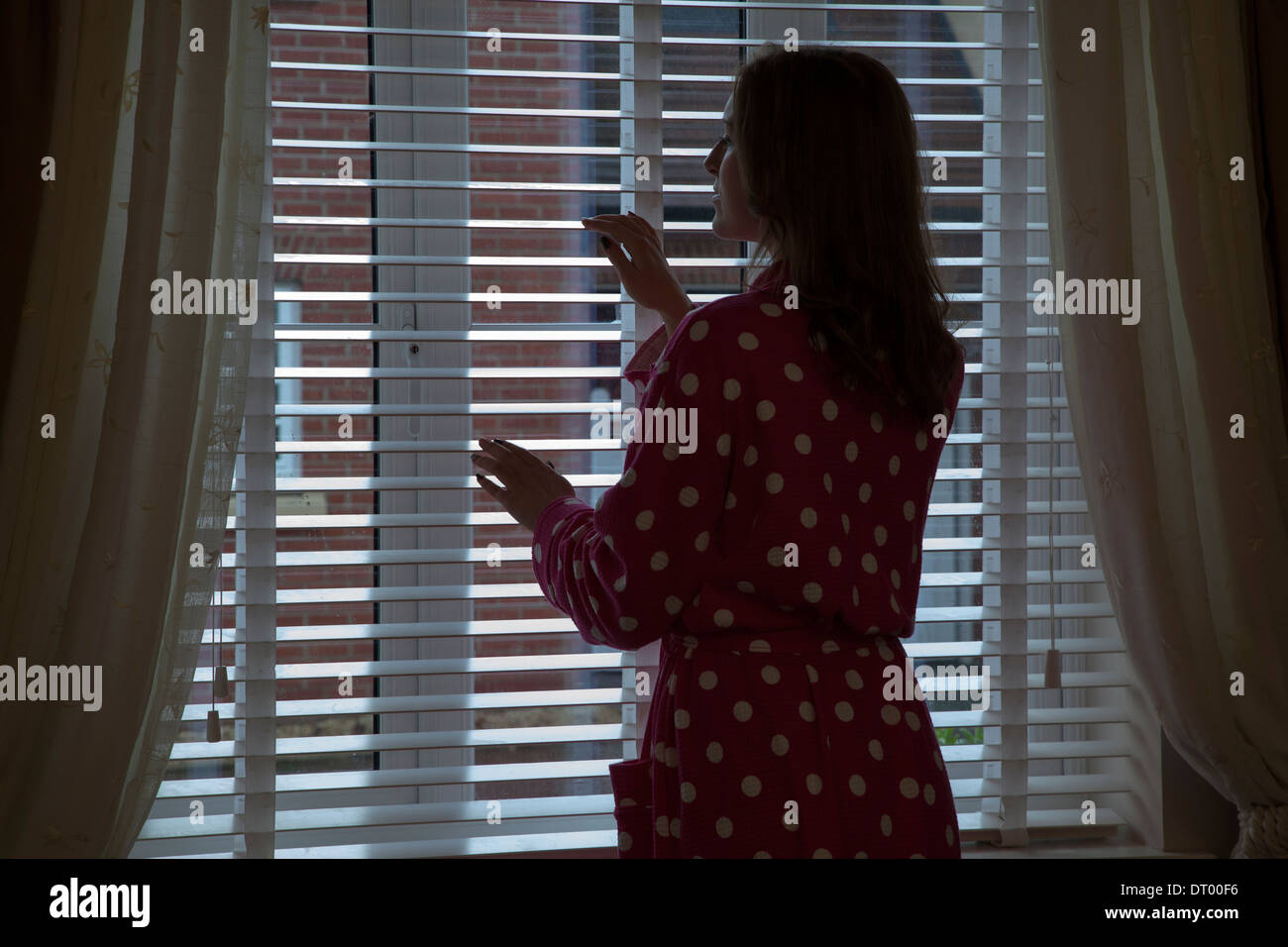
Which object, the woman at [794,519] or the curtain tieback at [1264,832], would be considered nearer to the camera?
the woman at [794,519]

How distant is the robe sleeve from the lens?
40.4 inches

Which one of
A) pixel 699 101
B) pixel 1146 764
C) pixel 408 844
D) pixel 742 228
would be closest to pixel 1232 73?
pixel 699 101

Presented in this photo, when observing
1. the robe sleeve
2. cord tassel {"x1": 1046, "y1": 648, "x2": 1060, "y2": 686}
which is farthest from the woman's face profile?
cord tassel {"x1": 1046, "y1": 648, "x2": 1060, "y2": 686}

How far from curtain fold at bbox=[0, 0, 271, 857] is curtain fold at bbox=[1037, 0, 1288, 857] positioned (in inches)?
47.6

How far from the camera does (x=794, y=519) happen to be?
3.42 ft

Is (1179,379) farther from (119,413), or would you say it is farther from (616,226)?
(119,413)

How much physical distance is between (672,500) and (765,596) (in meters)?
0.14

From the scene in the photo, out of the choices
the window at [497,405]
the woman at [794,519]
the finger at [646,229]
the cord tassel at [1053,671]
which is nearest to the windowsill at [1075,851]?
the window at [497,405]

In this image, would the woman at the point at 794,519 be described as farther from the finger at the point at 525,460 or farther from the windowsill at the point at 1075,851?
the windowsill at the point at 1075,851

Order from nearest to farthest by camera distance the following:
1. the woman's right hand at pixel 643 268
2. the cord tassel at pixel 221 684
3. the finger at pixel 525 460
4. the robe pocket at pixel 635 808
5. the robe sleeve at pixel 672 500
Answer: the robe sleeve at pixel 672 500 → the robe pocket at pixel 635 808 → the finger at pixel 525 460 → the woman's right hand at pixel 643 268 → the cord tassel at pixel 221 684

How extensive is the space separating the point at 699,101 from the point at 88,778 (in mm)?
1305

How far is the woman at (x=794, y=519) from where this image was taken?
1039mm
